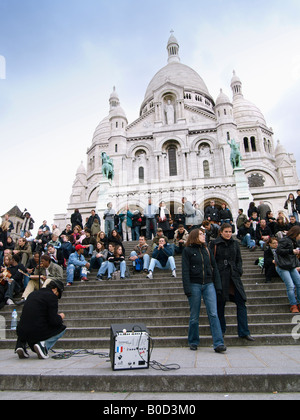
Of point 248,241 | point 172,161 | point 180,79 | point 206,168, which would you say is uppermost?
point 180,79

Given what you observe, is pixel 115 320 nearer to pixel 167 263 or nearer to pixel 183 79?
pixel 167 263

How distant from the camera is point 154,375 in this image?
137 inches

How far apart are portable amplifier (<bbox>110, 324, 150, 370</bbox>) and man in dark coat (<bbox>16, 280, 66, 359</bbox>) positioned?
4.88 ft

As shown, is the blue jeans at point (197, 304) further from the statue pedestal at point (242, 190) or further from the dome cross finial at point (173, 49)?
the dome cross finial at point (173, 49)

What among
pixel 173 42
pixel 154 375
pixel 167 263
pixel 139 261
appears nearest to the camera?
pixel 154 375

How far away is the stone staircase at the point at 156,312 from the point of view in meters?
5.55

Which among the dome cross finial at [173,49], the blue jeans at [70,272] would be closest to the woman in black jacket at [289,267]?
the blue jeans at [70,272]

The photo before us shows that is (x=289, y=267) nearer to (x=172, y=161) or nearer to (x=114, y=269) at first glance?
(x=114, y=269)

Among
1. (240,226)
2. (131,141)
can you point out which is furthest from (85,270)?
(131,141)

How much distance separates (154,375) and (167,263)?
574 centimetres

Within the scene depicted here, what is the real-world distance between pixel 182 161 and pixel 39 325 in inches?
1010

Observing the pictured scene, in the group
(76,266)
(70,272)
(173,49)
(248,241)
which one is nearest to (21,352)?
(70,272)

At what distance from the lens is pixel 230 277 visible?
523 centimetres

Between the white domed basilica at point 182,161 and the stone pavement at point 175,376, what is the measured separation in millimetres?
17380
